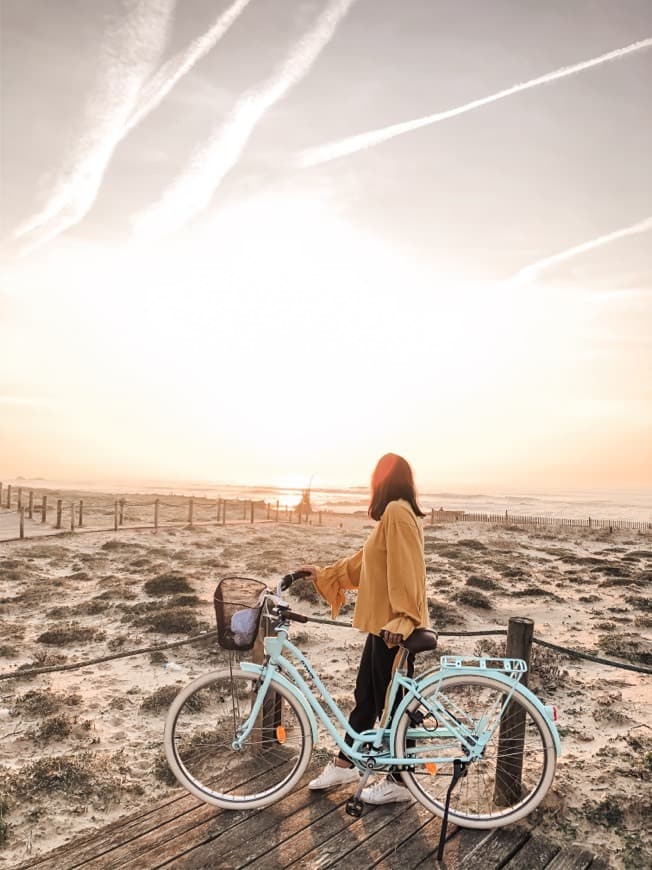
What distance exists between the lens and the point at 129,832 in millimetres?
3791

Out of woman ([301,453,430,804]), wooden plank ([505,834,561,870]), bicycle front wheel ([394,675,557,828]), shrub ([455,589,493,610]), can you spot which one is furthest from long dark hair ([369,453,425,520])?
→ shrub ([455,589,493,610])

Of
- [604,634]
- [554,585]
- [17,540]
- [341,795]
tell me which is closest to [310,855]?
[341,795]

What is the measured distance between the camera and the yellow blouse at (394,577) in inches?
150

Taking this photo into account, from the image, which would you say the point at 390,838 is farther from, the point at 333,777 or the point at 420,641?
the point at 420,641

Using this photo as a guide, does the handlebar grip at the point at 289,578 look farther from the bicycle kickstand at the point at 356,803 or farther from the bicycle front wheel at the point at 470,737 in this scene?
the bicycle kickstand at the point at 356,803

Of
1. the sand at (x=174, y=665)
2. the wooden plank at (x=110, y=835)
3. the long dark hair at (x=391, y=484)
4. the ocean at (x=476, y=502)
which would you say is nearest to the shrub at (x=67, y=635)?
the sand at (x=174, y=665)

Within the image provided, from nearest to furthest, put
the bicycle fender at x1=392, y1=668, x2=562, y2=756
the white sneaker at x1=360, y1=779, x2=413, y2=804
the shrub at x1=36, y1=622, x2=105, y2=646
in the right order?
the bicycle fender at x1=392, y1=668, x2=562, y2=756
the white sneaker at x1=360, y1=779, x2=413, y2=804
the shrub at x1=36, y1=622, x2=105, y2=646

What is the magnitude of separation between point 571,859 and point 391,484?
2.41m

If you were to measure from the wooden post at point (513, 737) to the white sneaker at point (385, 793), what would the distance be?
0.69 metres

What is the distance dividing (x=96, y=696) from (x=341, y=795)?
5.31 meters

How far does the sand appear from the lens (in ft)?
17.7

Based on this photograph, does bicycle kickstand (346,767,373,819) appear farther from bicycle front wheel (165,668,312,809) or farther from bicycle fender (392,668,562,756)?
bicycle fender (392,668,562,756)

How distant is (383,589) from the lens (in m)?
3.99

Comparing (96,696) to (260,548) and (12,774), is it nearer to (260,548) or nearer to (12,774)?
(12,774)
